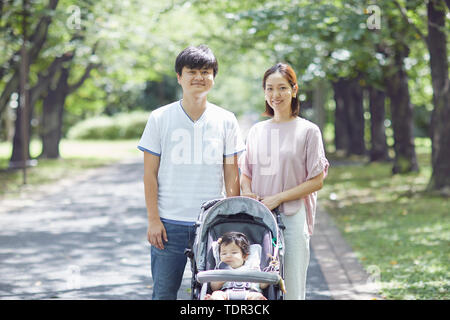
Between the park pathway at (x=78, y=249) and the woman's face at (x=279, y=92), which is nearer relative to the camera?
the woman's face at (x=279, y=92)

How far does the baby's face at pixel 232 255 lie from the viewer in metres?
3.41

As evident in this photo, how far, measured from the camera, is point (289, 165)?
3.65 metres

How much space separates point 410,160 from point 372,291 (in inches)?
529

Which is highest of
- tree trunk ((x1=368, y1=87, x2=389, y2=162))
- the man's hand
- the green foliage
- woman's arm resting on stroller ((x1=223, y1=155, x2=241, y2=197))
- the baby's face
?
the green foliage

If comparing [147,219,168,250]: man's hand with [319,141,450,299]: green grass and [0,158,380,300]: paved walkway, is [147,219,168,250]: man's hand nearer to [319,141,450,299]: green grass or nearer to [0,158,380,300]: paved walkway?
[0,158,380,300]: paved walkway

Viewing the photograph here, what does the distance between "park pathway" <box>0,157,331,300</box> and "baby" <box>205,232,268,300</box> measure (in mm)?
2656

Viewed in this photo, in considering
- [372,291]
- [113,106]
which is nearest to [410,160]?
[372,291]

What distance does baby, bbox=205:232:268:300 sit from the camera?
10.8 ft

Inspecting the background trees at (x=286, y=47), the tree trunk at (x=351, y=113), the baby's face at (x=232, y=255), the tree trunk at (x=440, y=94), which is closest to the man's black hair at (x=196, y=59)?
the baby's face at (x=232, y=255)

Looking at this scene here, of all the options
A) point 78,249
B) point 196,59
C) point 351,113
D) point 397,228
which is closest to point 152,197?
point 196,59

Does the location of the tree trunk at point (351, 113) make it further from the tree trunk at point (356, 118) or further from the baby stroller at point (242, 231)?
the baby stroller at point (242, 231)

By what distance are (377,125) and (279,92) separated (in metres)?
20.0

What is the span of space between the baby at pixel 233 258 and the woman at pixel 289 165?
284 mm

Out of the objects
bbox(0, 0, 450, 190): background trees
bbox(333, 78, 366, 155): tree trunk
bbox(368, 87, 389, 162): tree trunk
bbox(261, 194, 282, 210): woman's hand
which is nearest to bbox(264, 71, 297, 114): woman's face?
bbox(261, 194, 282, 210): woman's hand
